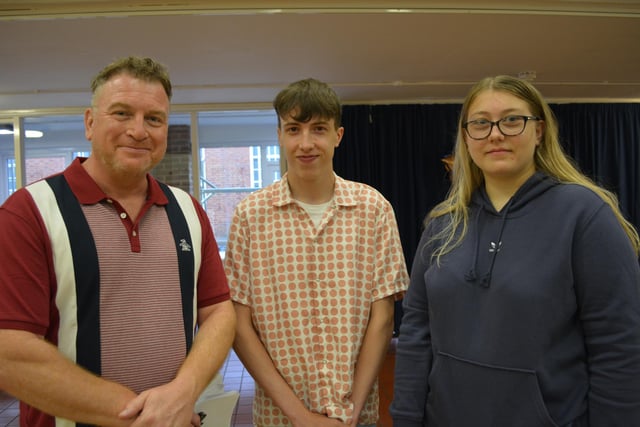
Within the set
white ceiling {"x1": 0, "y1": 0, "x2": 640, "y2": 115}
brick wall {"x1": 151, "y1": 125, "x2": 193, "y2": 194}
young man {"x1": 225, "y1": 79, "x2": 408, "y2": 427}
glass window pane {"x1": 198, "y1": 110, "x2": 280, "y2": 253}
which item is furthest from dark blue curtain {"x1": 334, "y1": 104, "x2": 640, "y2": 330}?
young man {"x1": 225, "y1": 79, "x2": 408, "y2": 427}

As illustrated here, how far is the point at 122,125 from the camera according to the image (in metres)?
1.25

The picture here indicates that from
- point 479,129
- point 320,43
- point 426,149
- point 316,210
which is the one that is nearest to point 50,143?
point 320,43

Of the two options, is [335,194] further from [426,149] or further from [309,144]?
[426,149]

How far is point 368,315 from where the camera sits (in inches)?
61.7

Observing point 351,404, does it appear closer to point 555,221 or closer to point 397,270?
point 397,270

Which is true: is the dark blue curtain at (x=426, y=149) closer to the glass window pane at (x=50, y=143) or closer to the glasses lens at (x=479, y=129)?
the glass window pane at (x=50, y=143)

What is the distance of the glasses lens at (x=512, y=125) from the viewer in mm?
1267

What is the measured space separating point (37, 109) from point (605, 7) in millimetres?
5283

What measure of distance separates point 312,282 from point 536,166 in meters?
0.75

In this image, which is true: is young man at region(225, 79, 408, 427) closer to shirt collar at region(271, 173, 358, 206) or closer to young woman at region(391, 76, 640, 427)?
shirt collar at region(271, 173, 358, 206)

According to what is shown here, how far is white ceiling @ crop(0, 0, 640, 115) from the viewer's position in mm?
2477

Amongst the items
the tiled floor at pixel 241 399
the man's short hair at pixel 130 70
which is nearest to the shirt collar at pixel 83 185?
the man's short hair at pixel 130 70

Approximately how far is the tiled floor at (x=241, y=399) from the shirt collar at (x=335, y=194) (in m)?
2.16

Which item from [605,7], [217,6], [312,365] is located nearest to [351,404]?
[312,365]
